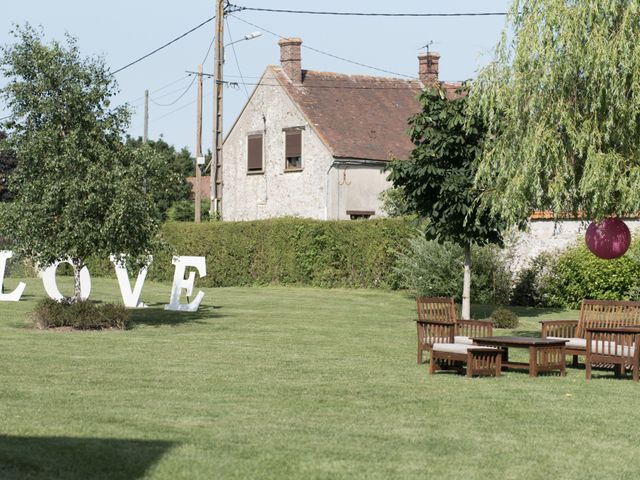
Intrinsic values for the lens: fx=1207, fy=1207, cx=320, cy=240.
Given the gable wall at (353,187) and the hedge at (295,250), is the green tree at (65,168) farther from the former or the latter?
the gable wall at (353,187)

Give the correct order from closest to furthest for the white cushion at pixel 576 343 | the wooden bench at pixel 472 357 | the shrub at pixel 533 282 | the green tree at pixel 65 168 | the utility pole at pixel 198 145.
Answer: the wooden bench at pixel 472 357, the white cushion at pixel 576 343, the green tree at pixel 65 168, the shrub at pixel 533 282, the utility pole at pixel 198 145

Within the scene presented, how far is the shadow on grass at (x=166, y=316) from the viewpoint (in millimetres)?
26844

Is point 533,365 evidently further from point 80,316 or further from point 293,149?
point 293,149

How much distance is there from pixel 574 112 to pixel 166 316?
512 inches

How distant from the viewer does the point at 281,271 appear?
4275 cm

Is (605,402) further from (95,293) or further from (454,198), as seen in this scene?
(95,293)

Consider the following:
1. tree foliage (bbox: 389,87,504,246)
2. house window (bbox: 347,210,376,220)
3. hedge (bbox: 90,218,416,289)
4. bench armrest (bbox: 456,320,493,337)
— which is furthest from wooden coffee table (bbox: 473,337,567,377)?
house window (bbox: 347,210,376,220)

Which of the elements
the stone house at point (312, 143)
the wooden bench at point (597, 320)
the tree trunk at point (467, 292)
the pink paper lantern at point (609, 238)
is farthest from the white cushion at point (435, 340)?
the stone house at point (312, 143)

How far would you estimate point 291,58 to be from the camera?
167ft

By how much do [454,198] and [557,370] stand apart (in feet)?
29.9

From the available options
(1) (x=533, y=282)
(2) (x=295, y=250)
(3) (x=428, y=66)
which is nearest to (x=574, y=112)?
(1) (x=533, y=282)

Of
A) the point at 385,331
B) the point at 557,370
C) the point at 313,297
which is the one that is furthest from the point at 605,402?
the point at 313,297

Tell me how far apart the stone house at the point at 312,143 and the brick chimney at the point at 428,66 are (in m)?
1.15

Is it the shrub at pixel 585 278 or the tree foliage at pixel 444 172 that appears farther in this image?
the shrub at pixel 585 278
